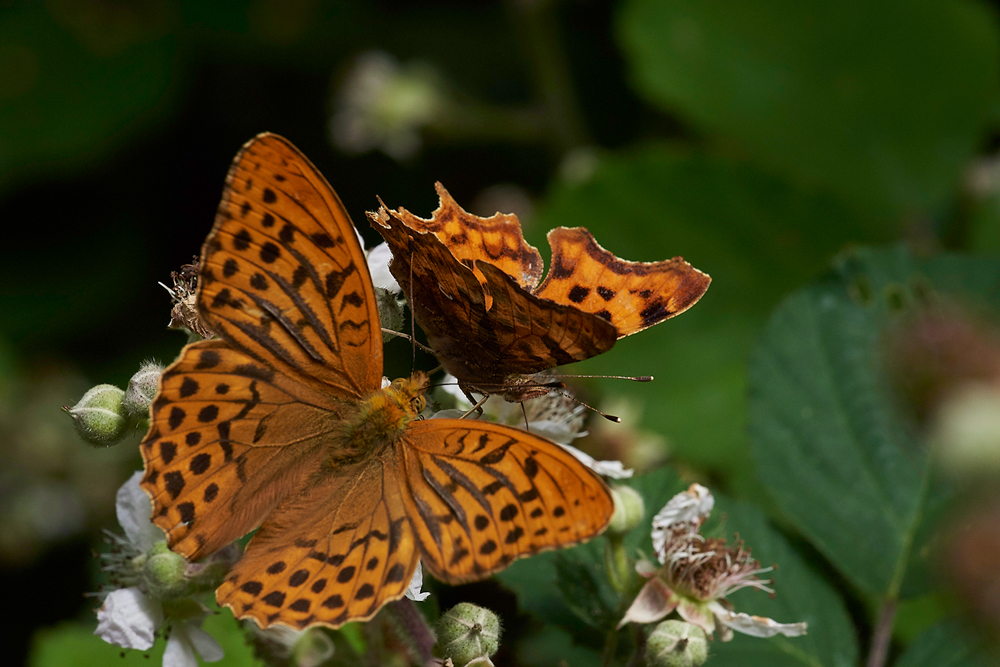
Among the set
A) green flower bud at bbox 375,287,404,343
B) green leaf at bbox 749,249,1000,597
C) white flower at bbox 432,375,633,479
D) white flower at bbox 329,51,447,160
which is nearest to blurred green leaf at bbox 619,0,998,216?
white flower at bbox 329,51,447,160

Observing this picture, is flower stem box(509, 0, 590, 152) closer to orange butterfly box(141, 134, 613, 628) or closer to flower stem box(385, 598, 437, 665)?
orange butterfly box(141, 134, 613, 628)

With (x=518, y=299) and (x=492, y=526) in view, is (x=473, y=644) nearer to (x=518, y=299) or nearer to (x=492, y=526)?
(x=492, y=526)

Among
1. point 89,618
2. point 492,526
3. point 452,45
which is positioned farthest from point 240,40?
point 492,526

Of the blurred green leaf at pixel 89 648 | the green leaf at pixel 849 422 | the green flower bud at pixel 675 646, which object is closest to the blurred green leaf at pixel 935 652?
the green leaf at pixel 849 422

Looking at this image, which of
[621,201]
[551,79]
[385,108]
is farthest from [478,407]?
[385,108]

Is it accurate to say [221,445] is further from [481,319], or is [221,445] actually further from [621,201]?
[621,201]

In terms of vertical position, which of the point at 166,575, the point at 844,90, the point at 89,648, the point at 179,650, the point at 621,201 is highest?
the point at 844,90
